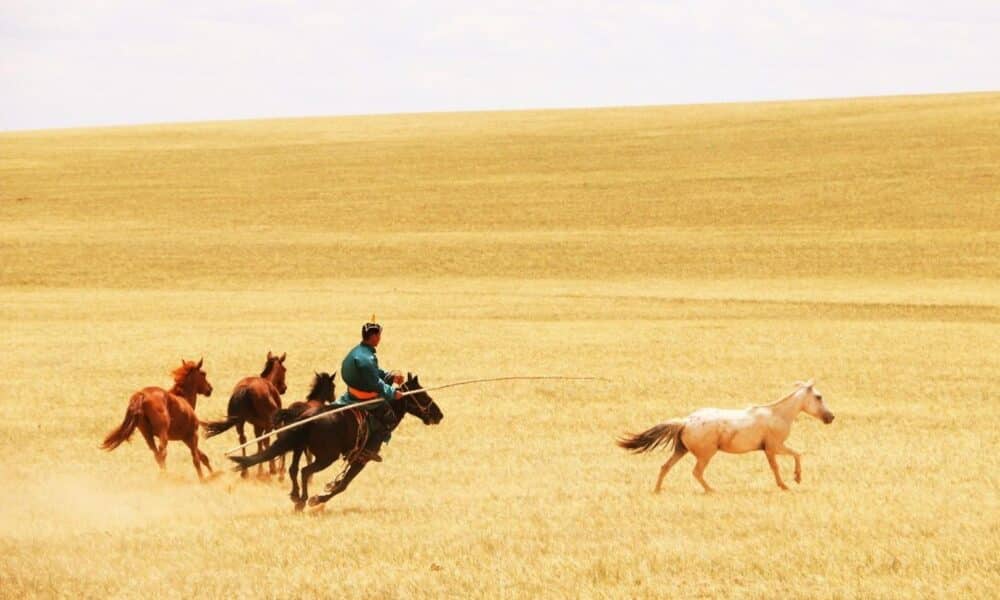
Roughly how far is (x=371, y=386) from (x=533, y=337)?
58.8ft

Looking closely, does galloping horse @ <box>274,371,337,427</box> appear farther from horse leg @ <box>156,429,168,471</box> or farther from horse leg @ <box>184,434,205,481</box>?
horse leg @ <box>156,429,168,471</box>

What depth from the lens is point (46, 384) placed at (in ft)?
80.3

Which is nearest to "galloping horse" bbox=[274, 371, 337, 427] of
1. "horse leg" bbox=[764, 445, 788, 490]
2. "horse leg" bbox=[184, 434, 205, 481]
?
"horse leg" bbox=[184, 434, 205, 481]

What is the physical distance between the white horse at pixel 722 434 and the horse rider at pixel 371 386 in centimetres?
246

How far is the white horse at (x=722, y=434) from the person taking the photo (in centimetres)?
1420

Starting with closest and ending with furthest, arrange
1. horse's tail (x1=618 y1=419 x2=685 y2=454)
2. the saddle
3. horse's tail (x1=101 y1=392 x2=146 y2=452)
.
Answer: the saddle → horse's tail (x1=618 y1=419 x2=685 y2=454) → horse's tail (x1=101 y1=392 x2=146 y2=452)

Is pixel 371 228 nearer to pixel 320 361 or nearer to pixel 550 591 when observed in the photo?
pixel 320 361

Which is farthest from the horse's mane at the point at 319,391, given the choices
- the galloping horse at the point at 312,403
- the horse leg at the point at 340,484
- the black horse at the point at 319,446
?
the horse leg at the point at 340,484

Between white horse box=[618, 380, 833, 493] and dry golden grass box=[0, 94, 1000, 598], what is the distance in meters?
0.46

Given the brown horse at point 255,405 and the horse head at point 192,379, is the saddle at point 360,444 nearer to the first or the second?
the brown horse at point 255,405

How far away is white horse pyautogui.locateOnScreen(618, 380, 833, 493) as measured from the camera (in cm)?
1420

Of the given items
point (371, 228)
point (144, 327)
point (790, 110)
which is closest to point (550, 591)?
point (144, 327)

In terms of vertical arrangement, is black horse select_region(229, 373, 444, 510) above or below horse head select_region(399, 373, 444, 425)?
below

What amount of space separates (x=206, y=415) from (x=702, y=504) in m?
10.6
